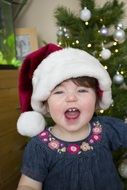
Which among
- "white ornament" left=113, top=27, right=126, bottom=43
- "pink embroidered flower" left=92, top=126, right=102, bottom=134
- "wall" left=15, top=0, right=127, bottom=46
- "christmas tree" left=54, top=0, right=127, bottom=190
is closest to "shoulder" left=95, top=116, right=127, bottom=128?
"pink embroidered flower" left=92, top=126, right=102, bottom=134

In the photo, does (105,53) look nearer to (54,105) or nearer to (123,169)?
(123,169)

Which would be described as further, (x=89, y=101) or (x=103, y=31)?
(x=103, y=31)

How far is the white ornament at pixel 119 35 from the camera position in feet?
5.11

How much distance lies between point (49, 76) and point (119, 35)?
2.48 feet

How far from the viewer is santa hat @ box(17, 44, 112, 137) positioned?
2.98ft

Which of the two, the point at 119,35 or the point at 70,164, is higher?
the point at 119,35

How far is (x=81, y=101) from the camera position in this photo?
912 millimetres

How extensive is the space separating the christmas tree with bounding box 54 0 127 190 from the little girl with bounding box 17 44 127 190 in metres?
0.57

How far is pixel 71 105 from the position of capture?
35.3 inches

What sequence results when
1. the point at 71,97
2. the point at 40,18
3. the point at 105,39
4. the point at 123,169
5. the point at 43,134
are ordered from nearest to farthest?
the point at 71,97, the point at 43,134, the point at 123,169, the point at 105,39, the point at 40,18

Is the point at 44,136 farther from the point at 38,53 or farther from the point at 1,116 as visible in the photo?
the point at 1,116

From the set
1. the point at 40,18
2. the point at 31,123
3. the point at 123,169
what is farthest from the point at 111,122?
the point at 40,18

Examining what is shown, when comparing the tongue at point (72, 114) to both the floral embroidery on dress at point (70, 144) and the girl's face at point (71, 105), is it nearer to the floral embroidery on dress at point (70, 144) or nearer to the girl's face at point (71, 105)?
the girl's face at point (71, 105)

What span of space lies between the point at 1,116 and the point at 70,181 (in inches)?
26.1
